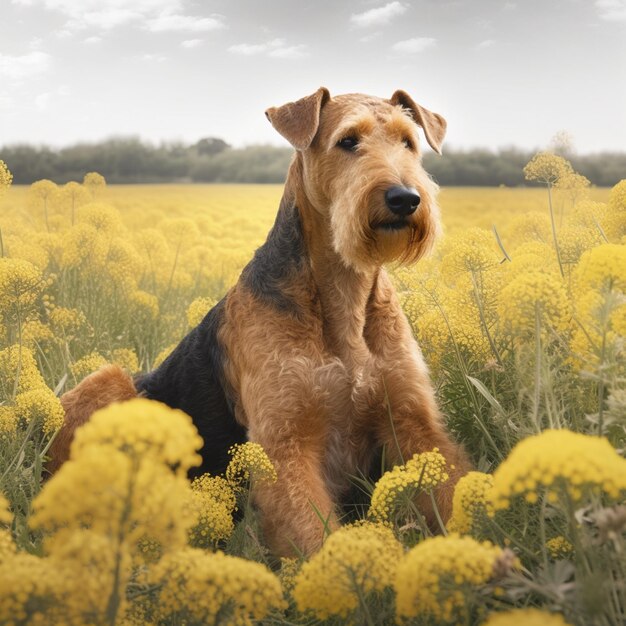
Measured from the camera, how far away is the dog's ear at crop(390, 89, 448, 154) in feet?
12.6

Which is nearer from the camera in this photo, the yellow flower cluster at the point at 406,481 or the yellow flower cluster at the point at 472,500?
the yellow flower cluster at the point at 472,500

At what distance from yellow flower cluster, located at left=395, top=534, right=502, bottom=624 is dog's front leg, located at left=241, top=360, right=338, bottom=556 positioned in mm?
1410

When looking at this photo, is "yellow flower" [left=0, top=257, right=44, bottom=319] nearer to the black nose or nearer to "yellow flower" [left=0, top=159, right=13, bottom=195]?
"yellow flower" [left=0, top=159, right=13, bottom=195]

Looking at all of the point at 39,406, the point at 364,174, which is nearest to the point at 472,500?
the point at 364,174

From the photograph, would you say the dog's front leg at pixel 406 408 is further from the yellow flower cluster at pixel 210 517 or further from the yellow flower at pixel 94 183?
the yellow flower at pixel 94 183

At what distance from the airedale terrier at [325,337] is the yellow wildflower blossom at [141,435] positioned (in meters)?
1.74

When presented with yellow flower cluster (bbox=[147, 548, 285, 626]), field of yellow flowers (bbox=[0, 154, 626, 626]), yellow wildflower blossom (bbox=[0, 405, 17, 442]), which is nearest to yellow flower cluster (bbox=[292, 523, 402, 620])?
field of yellow flowers (bbox=[0, 154, 626, 626])

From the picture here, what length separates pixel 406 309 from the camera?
3.96 meters

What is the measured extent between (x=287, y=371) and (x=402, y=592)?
1.74 metres

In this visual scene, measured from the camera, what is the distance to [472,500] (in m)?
1.90

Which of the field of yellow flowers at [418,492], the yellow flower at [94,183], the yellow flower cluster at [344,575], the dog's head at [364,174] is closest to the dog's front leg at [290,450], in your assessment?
the field of yellow flowers at [418,492]

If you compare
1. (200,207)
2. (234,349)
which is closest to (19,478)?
(234,349)

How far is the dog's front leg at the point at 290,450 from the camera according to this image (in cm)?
287

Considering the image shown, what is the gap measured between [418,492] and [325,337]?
0.96m
